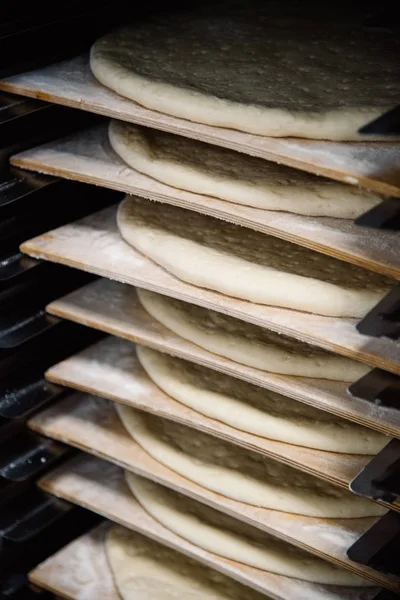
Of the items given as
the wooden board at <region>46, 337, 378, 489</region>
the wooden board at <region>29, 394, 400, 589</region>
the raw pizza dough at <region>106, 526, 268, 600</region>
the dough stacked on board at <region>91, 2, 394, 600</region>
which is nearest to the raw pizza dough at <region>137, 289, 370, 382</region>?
the dough stacked on board at <region>91, 2, 394, 600</region>

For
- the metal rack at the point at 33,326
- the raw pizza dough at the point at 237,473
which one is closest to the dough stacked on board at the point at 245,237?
the raw pizza dough at the point at 237,473

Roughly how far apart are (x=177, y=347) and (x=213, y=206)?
0.79ft

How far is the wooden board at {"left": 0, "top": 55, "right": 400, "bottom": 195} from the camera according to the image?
1096 millimetres

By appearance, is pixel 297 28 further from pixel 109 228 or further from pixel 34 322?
pixel 34 322

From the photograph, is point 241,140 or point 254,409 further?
point 254,409

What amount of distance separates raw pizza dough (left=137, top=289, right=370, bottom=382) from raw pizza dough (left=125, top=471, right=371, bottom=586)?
0.32m

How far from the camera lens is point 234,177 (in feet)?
4.31

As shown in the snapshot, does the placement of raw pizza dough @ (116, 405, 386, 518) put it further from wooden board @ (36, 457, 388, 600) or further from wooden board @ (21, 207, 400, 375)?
wooden board @ (21, 207, 400, 375)

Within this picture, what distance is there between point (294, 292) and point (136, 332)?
285 mm

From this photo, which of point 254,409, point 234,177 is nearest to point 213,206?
point 234,177

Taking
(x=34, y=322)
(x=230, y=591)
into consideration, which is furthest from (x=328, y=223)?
(x=230, y=591)

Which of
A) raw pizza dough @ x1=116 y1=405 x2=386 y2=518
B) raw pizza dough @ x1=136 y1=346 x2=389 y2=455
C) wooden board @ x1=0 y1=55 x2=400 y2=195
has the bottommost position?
raw pizza dough @ x1=116 y1=405 x2=386 y2=518

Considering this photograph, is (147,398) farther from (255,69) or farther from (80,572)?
(255,69)

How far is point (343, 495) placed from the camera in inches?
55.6
